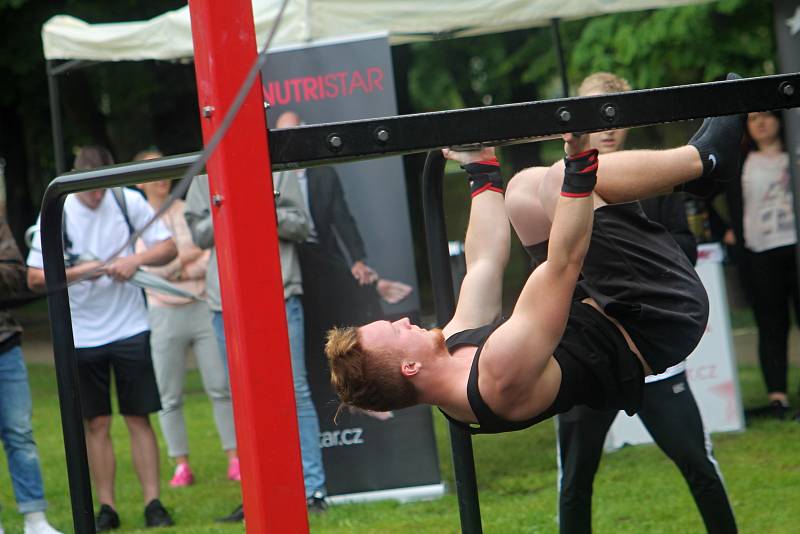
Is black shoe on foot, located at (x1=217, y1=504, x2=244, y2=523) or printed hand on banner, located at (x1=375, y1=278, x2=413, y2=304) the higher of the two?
printed hand on banner, located at (x1=375, y1=278, x2=413, y2=304)

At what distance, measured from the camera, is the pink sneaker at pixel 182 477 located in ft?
21.0

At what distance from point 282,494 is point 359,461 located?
3646 mm

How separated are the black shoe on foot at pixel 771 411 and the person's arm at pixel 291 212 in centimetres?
311

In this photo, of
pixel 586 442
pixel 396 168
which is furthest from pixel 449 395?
pixel 396 168

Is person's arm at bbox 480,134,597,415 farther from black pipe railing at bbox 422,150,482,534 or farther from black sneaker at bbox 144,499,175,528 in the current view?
black sneaker at bbox 144,499,175,528

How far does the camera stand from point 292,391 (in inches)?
83.4

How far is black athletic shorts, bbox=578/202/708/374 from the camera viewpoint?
2.71 metres

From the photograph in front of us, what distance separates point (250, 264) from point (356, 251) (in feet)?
11.7

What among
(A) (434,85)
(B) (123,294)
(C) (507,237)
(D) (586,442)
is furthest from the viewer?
(A) (434,85)

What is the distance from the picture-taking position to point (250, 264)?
2.06 m

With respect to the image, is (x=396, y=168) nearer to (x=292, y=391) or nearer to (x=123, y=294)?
(x=123, y=294)

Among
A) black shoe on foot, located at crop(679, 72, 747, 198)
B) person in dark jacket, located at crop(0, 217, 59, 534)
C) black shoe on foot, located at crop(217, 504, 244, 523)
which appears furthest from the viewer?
black shoe on foot, located at crop(217, 504, 244, 523)

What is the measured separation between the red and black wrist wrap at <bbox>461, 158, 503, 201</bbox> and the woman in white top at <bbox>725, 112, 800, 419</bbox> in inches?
154

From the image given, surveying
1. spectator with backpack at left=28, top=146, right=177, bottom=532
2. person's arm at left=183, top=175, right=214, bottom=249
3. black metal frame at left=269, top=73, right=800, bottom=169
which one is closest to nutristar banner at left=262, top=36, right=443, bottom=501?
person's arm at left=183, top=175, right=214, bottom=249
